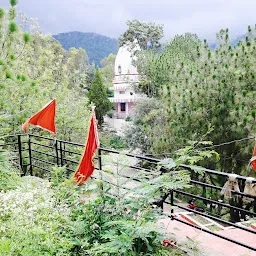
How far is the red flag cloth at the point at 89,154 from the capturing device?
4191 millimetres

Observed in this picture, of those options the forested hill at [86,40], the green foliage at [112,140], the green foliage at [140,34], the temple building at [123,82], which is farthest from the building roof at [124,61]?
the forested hill at [86,40]

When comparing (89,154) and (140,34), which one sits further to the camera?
(140,34)

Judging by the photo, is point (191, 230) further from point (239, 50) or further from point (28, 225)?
point (239, 50)

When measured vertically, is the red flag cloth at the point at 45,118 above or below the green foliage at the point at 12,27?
below

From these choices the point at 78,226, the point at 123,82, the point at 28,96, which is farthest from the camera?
the point at 123,82

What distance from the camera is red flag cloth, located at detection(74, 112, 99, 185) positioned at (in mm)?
4191

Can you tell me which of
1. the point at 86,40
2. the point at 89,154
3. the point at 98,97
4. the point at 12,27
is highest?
the point at 86,40

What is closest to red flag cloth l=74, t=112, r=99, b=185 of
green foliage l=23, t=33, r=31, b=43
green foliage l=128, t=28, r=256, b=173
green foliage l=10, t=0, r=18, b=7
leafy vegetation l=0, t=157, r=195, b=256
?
leafy vegetation l=0, t=157, r=195, b=256

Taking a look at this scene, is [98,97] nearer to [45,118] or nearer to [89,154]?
[45,118]

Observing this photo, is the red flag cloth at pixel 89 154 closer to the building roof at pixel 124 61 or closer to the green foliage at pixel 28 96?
the green foliage at pixel 28 96

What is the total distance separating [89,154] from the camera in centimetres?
425

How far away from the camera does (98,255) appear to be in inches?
112

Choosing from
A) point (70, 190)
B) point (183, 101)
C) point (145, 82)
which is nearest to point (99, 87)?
point (145, 82)

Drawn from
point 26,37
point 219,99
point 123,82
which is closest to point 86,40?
point 123,82
